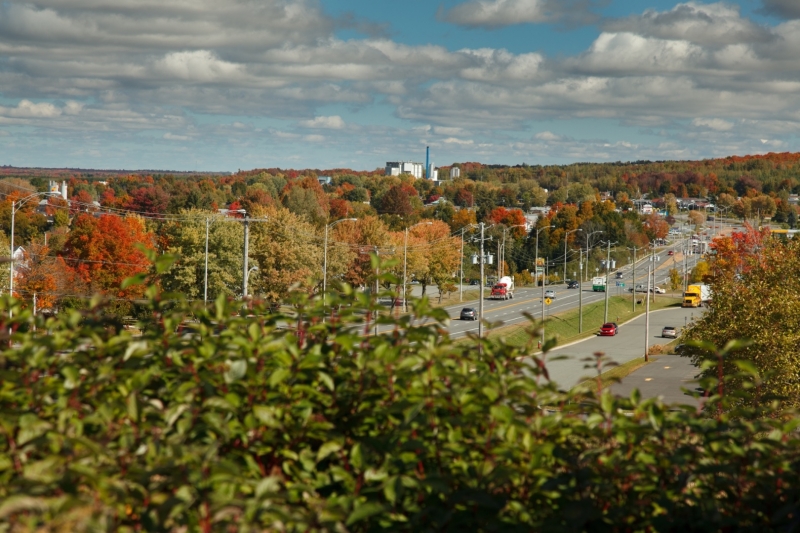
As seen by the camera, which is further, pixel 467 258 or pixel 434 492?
pixel 467 258

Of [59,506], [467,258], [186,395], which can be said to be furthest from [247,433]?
[467,258]

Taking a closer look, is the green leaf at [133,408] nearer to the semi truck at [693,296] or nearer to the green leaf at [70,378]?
the green leaf at [70,378]

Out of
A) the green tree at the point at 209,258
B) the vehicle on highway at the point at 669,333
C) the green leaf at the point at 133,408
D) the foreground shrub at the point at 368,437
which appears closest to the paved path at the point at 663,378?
the vehicle on highway at the point at 669,333

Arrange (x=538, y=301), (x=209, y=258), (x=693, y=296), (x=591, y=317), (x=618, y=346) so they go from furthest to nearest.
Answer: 1. (x=693, y=296)
2. (x=538, y=301)
3. (x=591, y=317)
4. (x=618, y=346)
5. (x=209, y=258)

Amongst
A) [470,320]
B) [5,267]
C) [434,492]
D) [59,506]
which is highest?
[59,506]

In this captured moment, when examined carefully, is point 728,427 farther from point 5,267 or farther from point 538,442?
point 5,267

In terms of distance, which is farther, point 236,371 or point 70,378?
point 236,371

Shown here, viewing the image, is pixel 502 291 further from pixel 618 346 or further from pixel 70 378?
pixel 70 378

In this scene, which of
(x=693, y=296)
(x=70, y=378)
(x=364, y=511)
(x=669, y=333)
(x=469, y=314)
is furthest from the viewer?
(x=693, y=296)

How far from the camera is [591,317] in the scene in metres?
83.6

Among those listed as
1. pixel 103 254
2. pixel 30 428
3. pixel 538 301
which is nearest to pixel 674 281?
pixel 538 301

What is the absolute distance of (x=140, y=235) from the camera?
65875mm

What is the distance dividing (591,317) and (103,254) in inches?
1753

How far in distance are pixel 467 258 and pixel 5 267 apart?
6387 centimetres
